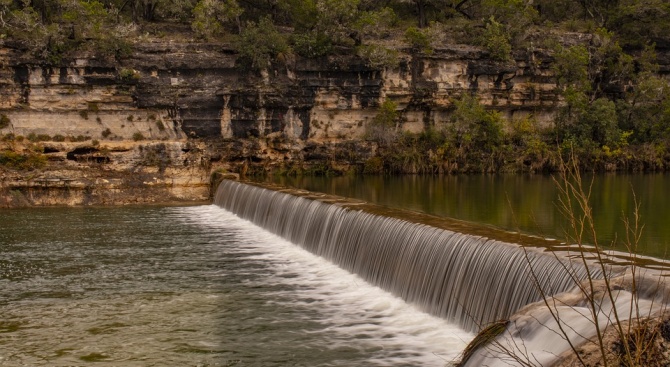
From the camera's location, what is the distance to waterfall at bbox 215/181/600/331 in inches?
380

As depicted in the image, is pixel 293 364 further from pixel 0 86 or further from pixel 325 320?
pixel 0 86

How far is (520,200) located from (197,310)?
15662 millimetres

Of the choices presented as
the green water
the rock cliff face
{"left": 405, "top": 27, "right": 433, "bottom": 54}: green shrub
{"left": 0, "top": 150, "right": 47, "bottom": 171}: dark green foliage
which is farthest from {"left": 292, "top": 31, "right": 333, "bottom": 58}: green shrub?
{"left": 0, "top": 150, "right": 47, "bottom": 171}: dark green foliage

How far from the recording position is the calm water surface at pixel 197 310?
9.77m

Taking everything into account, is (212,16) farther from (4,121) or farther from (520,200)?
(520,200)

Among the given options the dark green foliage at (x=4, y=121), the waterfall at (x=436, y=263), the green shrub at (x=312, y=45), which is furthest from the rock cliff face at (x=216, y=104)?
the waterfall at (x=436, y=263)

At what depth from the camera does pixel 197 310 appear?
485 inches

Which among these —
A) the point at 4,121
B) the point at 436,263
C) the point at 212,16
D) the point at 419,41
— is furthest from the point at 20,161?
the point at 436,263

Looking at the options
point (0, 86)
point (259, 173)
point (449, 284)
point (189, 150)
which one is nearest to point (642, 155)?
point (259, 173)

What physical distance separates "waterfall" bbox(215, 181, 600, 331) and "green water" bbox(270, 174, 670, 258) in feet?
Answer: 4.58

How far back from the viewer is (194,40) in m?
42.9

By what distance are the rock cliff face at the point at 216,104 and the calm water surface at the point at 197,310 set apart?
1642 centimetres

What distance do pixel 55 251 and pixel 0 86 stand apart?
22983 mm

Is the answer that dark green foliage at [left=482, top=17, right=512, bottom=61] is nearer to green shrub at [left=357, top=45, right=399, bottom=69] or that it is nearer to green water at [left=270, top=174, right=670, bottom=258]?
green shrub at [left=357, top=45, right=399, bottom=69]
